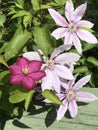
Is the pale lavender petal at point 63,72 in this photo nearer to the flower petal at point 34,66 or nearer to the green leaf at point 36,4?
the flower petal at point 34,66

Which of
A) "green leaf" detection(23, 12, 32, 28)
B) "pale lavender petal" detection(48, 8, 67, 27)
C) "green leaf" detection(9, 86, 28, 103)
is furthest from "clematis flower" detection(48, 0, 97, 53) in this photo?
"green leaf" detection(9, 86, 28, 103)

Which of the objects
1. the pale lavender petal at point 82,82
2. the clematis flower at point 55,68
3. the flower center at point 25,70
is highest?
the flower center at point 25,70

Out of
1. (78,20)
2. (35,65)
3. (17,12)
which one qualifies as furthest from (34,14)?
(35,65)

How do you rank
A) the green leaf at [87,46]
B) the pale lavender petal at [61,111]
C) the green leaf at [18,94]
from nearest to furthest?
the green leaf at [18,94] < the pale lavender petal at [61,111] < the green leaf at [87,46]

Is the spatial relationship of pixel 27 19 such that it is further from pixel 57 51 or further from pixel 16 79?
pixel 16 79

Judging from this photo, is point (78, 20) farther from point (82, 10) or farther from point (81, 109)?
point (81, 109)

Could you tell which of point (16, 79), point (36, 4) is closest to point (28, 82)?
point (16, 79)

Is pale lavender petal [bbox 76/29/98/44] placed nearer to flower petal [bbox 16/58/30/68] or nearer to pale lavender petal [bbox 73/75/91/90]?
pale lavender petal [bbox 73/75/91/90]

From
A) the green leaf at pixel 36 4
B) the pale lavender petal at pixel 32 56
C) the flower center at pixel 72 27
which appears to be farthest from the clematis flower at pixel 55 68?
the green leaf at pixel 36 4
